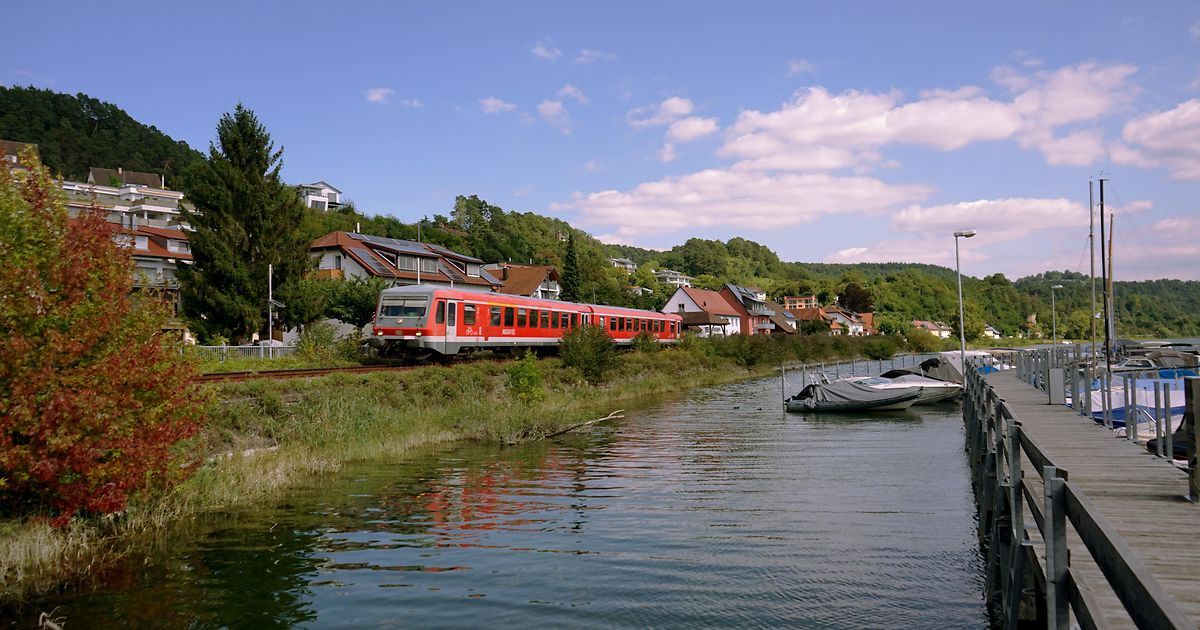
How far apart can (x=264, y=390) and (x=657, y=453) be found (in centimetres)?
923

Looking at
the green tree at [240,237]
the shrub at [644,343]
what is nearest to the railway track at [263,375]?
the green tree at [240,237]

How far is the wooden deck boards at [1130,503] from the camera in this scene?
15.0 ft

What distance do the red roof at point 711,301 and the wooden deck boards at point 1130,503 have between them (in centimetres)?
7482

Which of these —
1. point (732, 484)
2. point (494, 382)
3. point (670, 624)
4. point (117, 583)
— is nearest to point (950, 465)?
point (732, 484)

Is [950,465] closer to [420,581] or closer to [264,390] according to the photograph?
[420,581]

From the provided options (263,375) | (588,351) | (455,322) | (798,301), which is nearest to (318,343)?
(455,322)

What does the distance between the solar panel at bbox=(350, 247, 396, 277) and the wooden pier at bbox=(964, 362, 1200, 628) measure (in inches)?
1754

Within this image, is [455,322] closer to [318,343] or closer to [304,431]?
[318,343]

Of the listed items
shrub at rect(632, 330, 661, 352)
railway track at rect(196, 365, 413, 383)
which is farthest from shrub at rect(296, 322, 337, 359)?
shrub at rect(632, 330, 661, 352)

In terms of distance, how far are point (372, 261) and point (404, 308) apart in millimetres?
28642

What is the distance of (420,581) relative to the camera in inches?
333

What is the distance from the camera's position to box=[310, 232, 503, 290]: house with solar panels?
51.4 metres

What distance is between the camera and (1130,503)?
22.1 feet

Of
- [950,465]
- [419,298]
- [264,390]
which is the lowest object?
[950,465]
